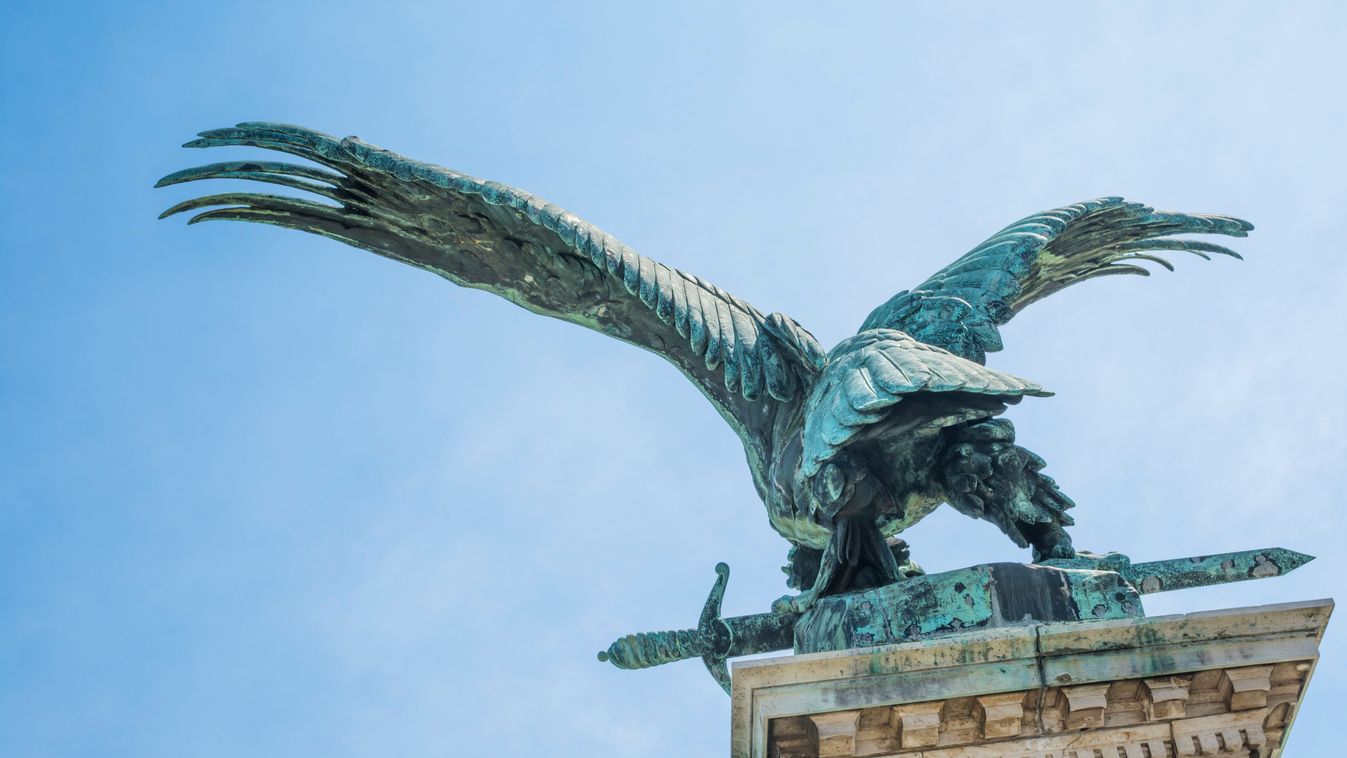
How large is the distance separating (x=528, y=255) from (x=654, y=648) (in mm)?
3024

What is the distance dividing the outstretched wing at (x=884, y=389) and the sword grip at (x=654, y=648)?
1.18 m

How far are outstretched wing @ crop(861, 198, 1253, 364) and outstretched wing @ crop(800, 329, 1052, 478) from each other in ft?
2.24

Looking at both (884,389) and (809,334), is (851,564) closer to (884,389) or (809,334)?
(884,389)

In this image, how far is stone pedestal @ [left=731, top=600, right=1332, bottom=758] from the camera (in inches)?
304

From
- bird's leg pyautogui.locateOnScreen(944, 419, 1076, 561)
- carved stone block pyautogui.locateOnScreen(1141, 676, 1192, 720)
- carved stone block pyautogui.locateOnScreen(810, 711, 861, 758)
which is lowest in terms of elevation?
carved stone block pyautogui.locateOnScreen(810, 711, 861, 758)

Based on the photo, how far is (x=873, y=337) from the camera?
9805 millimetres

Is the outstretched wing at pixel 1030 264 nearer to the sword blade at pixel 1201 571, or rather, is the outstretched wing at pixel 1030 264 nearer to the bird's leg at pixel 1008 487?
the bird's leg at pixel 1008 487

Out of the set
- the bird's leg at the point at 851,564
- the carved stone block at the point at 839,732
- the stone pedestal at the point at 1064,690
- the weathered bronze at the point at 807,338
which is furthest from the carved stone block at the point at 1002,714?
the bird's leg at the point at 851,564

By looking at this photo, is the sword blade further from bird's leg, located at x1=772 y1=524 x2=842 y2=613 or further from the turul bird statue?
bird's leg, located at x1=772 y1=524 x2=842 y2=613

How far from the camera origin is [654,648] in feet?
31.3

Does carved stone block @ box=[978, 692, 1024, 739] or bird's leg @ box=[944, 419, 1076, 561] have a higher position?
bird's leg @ box=[944, 419, 1076, 561]

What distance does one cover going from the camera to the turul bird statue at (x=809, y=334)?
30.5 ft

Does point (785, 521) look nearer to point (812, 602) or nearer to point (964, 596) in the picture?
point (812, 602)

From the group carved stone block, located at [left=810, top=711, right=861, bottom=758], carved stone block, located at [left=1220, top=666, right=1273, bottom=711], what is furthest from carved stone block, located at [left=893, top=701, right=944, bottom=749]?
carved stone block, located at [left=1220, top=666, right=1273, bottom=711]
